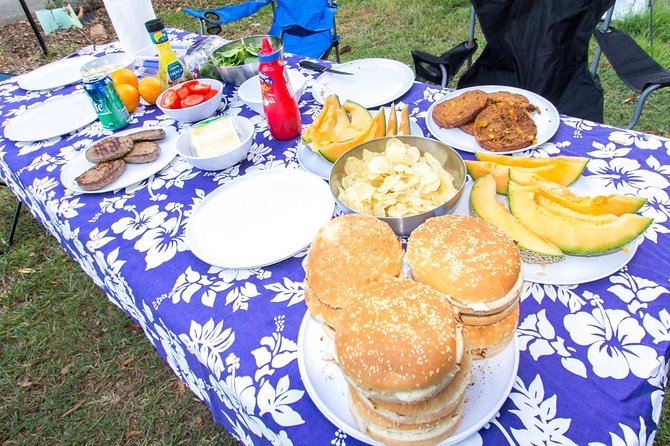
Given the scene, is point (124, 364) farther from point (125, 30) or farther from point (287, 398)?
point (125, 30)

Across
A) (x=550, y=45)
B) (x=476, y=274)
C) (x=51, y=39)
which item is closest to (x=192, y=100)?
(x=476, y=274)

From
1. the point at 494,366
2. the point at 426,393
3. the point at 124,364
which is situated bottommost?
the point at 124,364

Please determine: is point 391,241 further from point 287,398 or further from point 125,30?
point 125,30

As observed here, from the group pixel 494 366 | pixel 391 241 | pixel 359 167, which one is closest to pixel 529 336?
pixel 494 366

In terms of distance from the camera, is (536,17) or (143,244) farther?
(536,17)

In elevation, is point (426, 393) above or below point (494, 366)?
above

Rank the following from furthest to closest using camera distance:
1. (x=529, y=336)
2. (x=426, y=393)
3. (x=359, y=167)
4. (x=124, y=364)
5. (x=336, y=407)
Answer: (x=124, y=364) → (x=359, y=167) → (x=529, y=336) → (x=336, y=407) → (x=426, y=393)

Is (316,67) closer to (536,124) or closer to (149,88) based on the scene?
(149,88)

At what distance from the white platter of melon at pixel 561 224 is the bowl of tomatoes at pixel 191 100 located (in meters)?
1.33

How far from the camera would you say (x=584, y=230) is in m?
1.02

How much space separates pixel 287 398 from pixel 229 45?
2051mm

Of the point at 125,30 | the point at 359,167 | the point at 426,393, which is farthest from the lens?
the point at 125,30

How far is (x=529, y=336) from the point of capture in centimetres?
97

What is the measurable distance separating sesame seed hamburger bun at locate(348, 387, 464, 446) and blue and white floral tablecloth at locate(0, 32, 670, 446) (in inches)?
3.7
